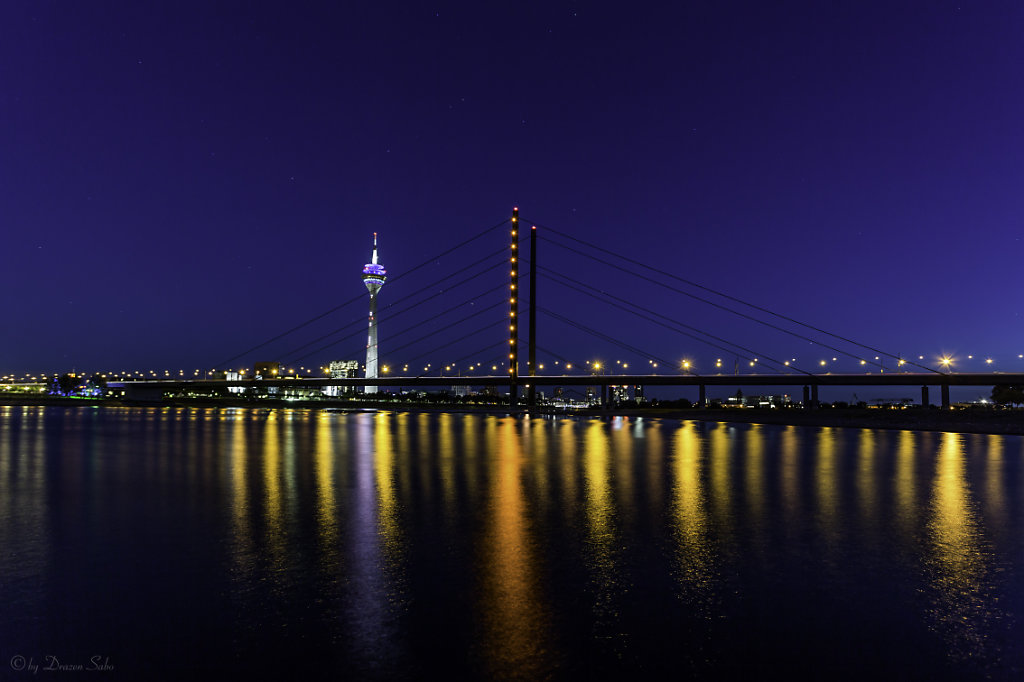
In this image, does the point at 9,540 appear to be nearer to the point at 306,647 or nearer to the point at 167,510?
the point at 167,510

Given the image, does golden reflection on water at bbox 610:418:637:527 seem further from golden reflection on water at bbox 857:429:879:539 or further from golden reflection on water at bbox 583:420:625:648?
golden reflection on water at bbox 857:429:879:539

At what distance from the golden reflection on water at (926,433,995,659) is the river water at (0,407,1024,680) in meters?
0.03

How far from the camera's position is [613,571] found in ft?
21.6

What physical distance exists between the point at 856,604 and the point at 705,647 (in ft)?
6.25

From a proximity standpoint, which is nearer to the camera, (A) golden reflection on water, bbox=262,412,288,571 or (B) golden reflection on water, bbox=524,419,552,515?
(A) golden reflection on water, bbox=262,412,288,571

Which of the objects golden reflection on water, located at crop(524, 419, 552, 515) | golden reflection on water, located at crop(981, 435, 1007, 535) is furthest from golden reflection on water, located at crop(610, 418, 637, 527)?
golden reflection on water, located at crop(981, 435, 1007, 535)

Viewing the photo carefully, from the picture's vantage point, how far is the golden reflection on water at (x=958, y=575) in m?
4.92

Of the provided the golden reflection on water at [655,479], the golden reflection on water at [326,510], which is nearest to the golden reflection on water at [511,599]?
the golden reflection on water at [326,510]

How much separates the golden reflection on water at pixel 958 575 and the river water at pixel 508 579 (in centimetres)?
3

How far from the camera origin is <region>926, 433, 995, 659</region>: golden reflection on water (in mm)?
4922

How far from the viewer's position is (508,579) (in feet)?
20.6

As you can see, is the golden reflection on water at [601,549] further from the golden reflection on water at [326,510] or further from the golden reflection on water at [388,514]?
the golden reflection on water at [326,510]

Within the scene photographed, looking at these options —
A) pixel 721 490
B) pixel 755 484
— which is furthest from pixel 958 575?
pixel 755 484

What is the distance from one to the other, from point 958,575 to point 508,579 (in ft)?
14.9
